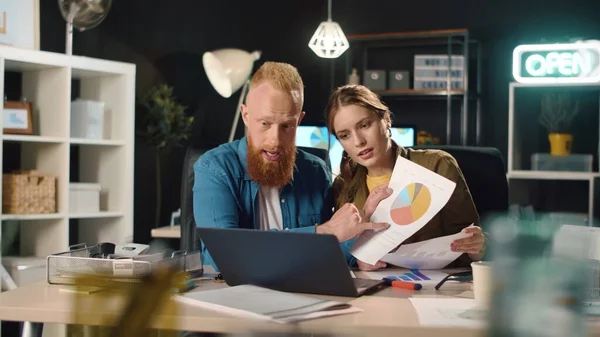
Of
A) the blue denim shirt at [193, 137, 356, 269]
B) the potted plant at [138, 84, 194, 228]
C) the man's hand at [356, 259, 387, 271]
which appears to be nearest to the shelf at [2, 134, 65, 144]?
the potted plant at [138, 84, 194, 228]

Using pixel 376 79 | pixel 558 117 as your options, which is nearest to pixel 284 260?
pixel 558 117

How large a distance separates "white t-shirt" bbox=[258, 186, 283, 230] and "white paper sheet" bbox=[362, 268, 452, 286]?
41 centimetres

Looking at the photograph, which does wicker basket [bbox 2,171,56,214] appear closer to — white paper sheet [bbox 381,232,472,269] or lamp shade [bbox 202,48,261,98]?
lamp shade [bbox 202,48,261,98]

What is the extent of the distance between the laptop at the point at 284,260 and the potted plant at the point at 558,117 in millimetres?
3961

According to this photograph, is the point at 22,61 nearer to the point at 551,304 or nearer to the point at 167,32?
the point at 167,32

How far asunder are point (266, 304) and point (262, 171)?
0.83 m

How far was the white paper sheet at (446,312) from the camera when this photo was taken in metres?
1.22

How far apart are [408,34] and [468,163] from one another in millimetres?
3456

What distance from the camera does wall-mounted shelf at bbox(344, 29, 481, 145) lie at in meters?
5.66

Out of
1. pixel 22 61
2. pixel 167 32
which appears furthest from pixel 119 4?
pixel 22 61

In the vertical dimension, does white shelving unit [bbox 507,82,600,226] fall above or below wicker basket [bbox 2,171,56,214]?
above

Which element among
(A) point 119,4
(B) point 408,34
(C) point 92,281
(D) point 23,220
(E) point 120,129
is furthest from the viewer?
(B) point 408,34

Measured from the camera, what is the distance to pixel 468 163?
8.09 feet

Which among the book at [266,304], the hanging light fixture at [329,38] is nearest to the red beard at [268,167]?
the book at [266,304]
